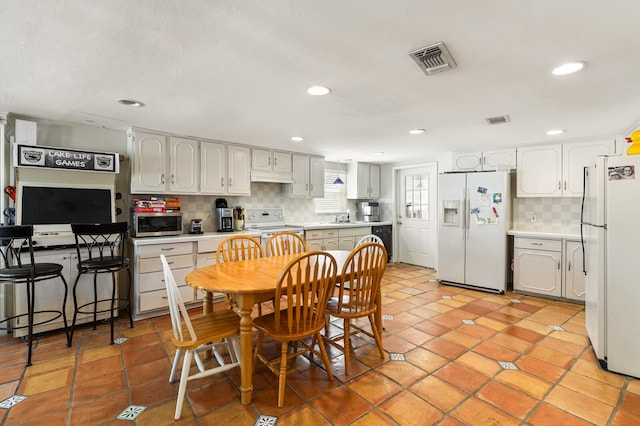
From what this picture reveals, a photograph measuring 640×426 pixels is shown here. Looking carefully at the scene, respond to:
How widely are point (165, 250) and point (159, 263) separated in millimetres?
152

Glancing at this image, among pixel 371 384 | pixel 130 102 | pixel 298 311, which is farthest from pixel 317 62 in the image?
pixel 371 384

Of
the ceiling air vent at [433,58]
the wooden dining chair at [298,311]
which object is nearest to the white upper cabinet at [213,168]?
the wooden dining chair at [298,311]

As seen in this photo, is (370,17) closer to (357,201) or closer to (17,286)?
(17,286)

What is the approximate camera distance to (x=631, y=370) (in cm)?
223

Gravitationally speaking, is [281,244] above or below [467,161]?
below

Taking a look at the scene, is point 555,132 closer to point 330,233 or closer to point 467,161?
point 467,161

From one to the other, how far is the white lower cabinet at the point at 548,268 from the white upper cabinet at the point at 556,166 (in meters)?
0.70

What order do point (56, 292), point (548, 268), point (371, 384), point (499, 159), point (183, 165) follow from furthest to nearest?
point (499, 159) → point (548, 268) → point (183, 165) → point (56, 292) → point (371, 384)

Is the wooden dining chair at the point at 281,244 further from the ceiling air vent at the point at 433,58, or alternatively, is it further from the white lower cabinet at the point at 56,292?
the ceiling air vent at the point at 433,58

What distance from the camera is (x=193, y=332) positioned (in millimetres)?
1806

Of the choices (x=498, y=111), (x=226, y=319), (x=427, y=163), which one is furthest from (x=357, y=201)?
(x=226, y=319)

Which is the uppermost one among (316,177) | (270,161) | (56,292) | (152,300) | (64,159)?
(270,161)

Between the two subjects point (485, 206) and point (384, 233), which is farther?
point (384, 233)

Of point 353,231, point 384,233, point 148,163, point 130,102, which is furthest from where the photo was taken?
point 384,233
